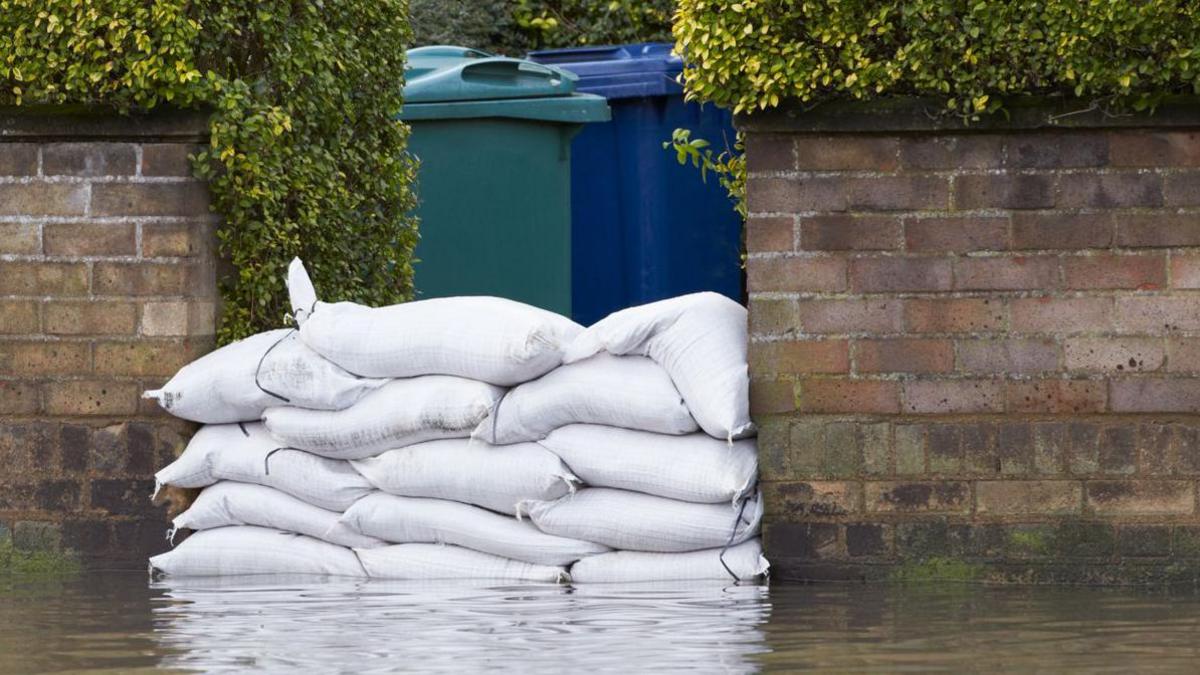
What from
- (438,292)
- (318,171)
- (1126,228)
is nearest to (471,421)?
(318,171)

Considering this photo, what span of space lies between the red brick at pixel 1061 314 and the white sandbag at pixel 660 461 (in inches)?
34.5

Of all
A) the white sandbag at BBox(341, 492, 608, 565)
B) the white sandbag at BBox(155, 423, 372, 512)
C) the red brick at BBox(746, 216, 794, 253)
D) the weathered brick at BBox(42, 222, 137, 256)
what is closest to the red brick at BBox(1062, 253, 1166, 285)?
the red brick at BBox(746, 216, 794, 253)

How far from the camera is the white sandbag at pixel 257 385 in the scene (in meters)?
6.55

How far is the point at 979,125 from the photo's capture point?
20.1 feet

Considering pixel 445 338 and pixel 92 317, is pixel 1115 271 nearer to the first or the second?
pixel 445 338

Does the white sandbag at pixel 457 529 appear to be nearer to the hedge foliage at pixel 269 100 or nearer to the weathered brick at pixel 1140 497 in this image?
the hedge foliage at pixel 269 100

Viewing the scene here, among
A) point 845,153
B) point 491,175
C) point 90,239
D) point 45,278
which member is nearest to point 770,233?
point 845,153

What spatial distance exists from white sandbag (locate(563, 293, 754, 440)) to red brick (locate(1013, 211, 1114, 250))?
89 cm

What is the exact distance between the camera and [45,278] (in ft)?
22.3

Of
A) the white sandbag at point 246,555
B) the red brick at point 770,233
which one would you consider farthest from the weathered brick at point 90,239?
the red brick at point 770,233

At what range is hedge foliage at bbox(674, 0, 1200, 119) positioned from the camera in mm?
5883

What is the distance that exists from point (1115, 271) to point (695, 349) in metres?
1.23

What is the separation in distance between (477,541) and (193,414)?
102cm

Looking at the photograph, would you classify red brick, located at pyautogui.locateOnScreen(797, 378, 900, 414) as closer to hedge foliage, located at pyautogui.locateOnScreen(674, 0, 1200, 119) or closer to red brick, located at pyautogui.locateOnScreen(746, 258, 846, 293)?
red brick, located at pyautogui.locateOnScreen(746, 258, 846, 293)
